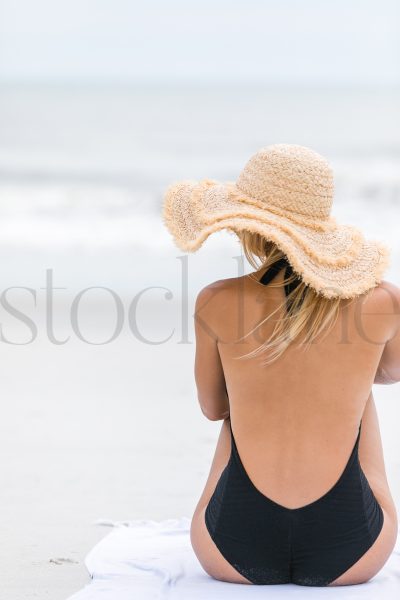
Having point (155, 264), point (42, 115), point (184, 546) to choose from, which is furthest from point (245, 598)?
point (42, 115)

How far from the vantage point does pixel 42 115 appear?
1723cm

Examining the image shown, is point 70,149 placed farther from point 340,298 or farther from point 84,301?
point 340,298

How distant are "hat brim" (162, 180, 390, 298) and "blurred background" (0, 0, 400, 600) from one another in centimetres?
102

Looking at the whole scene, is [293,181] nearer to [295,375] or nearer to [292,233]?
[292,233]

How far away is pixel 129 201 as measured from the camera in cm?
1115

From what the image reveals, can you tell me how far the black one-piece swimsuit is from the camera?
6.72 feet

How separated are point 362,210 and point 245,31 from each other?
11415mm

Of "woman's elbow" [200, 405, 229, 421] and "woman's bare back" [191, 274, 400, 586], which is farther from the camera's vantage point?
"woman's elbow" [200, 405, 229, 421]

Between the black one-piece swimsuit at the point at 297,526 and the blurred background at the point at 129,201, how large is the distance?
554 mm

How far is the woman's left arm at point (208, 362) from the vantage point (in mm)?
2014

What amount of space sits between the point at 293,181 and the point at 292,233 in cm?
14

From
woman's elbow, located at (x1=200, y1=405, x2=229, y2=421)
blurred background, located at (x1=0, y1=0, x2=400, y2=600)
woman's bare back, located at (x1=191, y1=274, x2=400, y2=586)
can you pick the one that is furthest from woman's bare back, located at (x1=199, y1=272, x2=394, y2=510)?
blurred background, located at (x1=0, y1=0, x2=400, y2=600)

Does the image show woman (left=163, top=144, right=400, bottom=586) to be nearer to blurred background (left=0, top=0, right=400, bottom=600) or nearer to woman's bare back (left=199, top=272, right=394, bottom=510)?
woman's bare back (left=199, top=272, right=394, bottom=510)

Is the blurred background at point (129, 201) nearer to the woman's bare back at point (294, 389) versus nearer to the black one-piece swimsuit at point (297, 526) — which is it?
the black one-piece swimsuit at point (297, 526)
